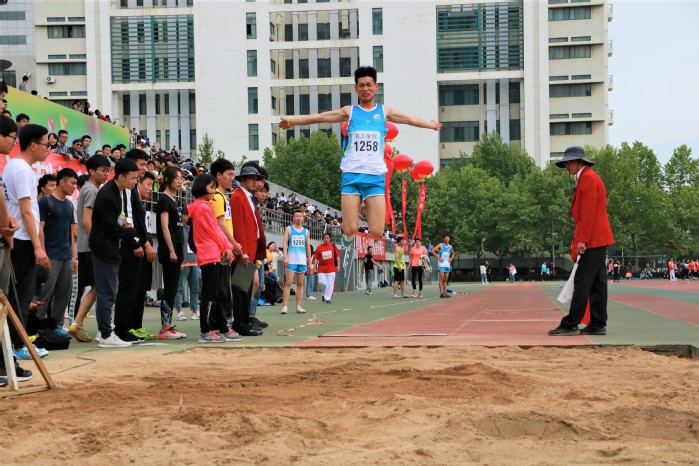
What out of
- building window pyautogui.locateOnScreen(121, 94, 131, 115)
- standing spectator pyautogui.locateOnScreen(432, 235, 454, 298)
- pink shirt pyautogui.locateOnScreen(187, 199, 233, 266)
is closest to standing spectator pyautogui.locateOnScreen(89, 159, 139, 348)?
pink shirt pyautogui.locateOnScreen(187, 199, 233, 266)

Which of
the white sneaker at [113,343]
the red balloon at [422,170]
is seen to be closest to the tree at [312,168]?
the red balloon at [422,170]

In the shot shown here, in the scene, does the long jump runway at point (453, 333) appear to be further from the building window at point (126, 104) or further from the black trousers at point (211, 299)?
the building window at point (126, 104)

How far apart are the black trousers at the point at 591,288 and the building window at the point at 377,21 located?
77468mm

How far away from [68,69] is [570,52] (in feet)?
168

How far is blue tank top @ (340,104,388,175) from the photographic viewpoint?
10086 millimetres

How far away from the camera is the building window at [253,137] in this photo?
85.7 metres

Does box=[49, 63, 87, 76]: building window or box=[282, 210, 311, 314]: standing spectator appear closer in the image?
box=[282, 210, 311, 314]: standing spectator

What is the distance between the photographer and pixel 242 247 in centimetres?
1082

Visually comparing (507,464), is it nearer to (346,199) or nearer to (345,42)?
(346,199)

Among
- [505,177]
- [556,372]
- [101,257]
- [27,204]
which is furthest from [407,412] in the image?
[505,177]

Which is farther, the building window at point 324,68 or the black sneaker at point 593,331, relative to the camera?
the building window at point 324,68

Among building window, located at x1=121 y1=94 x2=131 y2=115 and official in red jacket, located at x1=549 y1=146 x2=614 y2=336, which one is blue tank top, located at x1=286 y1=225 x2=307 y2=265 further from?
building window, located at x1=121 y1=94 x2=131 y2=115

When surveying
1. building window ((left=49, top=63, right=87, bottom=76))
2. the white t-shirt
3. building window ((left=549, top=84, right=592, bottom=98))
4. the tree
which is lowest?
the white t-shirt

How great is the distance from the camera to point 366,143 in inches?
403
